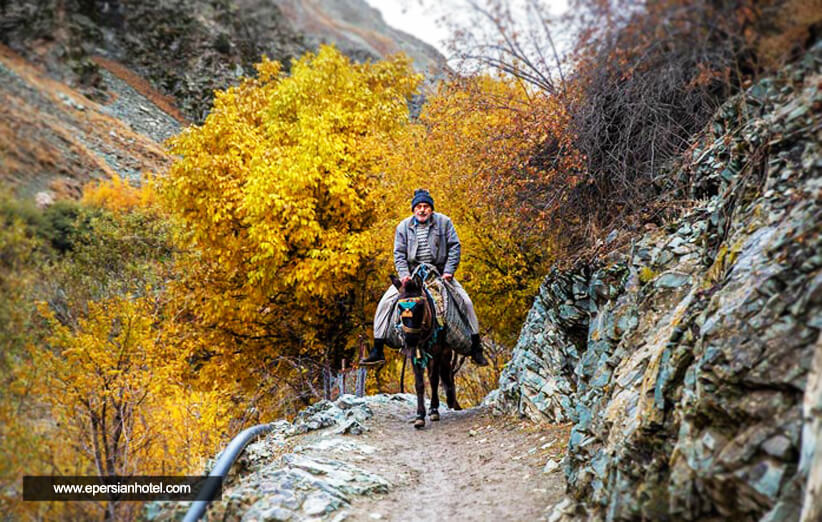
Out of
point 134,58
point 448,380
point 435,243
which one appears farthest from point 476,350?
point 134,58

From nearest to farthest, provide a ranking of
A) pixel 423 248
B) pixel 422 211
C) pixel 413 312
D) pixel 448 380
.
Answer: pixel 413 312 < pixel 422 211 < pixel 423 248 < pixel 448 380

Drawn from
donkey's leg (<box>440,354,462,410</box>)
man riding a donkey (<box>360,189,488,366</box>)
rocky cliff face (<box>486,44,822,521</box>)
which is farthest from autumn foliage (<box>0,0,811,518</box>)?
donkey's leg (<box>440,354,462,410</box>)

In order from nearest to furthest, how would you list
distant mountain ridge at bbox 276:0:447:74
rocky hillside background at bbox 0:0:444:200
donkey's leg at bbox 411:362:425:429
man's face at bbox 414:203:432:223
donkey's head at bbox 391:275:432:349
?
1. donkey's head at bbox 391:275:432:349
2. donkey's leg at bbox 411:362:425:429
3. man's face at bbox 414:203:432:223
4. rocky hillside background at bbox 0:0:444:200
5. distant mountain ridge at bbox 276:0:447:74

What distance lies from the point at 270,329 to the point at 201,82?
41.0m

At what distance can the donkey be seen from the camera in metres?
7.79

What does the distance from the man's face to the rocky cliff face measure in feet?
12.6

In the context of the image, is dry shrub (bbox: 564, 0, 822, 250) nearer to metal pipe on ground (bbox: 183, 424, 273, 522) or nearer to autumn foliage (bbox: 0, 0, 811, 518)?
autumn foliage (bbox: 0, 0, 811, 518)

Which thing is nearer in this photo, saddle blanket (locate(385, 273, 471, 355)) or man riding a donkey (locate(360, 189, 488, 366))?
saddle blanket (locate(385, 273, 471, 355))

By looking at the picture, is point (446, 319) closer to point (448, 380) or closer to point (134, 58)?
point (448, 380)

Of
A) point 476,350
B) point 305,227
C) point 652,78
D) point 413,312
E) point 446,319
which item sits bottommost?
point 476,350

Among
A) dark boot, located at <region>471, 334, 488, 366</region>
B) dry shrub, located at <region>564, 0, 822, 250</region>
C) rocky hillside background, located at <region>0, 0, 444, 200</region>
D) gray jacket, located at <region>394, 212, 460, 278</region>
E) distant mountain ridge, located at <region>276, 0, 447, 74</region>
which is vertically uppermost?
distant mountain ridge, located at <region>276, 0, 447, 74</region>

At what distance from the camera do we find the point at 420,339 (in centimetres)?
820

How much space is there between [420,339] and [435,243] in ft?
5.48

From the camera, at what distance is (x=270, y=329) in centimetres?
1563
